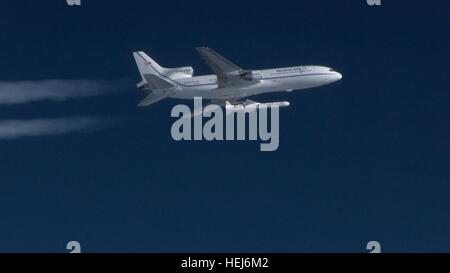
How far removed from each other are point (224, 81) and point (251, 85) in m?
2.81

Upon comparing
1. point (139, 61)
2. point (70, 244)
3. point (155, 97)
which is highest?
point (139, 61)

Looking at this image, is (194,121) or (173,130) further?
(194,121)

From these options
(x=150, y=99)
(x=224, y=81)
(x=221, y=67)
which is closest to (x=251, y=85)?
(x=224, y=81)

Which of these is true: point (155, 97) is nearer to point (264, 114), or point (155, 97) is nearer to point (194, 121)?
point (194, 121)

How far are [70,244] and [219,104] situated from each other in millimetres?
38838

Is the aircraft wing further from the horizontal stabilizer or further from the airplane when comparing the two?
the horizontal stabilizer

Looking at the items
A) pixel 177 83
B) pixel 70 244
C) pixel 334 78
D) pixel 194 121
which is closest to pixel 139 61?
pixel 177 83

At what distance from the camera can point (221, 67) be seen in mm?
89875

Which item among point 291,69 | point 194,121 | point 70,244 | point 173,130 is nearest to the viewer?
point 70,244

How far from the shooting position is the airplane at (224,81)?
89875 millimetres

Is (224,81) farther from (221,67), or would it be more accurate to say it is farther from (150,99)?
(150,99)

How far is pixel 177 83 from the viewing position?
90875 mm

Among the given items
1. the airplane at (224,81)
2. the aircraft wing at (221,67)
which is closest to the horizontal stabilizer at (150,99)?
the airplane at (224,81)

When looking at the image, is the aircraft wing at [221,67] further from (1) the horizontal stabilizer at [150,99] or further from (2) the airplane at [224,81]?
(1) the horizontal stabilizer at [150,99]
